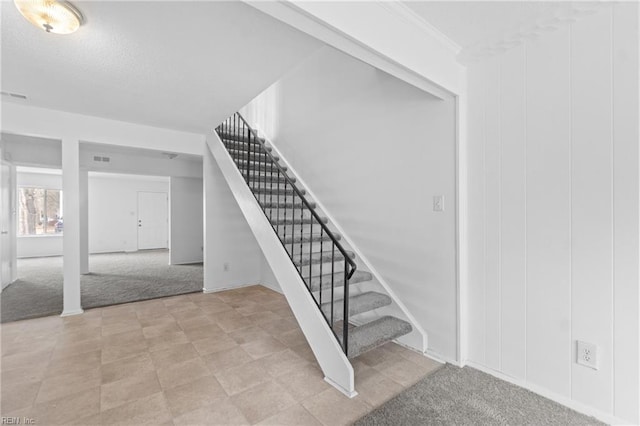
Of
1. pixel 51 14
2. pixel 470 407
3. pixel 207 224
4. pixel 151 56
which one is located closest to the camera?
pixel 51 14

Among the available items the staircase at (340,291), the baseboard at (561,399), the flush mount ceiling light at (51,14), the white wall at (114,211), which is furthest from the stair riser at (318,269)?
the white wall at (114,211)

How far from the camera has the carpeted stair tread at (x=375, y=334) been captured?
218cm

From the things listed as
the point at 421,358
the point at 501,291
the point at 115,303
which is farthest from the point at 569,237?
the point at 115,303

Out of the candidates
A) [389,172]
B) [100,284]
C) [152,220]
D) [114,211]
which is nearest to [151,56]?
[389,172]

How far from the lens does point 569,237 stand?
6.01ft

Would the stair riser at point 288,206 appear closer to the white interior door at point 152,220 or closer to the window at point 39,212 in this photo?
the white interior door at point 152,220

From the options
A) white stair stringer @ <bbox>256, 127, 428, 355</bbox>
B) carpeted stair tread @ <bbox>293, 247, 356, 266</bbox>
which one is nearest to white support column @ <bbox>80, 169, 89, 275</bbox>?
white stair stringer @ <bbox>256, 127, 428, 355</bbox>

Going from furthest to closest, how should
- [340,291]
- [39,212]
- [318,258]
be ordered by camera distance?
[39,212] < [340,291] < [318,258]

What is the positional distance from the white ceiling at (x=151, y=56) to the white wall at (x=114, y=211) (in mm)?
6854

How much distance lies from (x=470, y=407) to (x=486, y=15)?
249cm

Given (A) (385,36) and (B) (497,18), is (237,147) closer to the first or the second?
(A) (385,36)

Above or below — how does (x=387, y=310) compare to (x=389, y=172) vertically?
below

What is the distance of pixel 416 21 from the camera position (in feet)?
6.28

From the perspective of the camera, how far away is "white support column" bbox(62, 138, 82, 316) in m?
3.45
